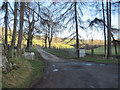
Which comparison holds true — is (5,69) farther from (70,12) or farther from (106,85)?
(70,12)

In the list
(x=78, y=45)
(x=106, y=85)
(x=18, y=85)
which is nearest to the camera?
(x=106, y=85)

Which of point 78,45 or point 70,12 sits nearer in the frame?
point 70,12

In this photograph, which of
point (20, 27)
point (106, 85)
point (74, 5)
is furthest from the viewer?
point (74, 5)

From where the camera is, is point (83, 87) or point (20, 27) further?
point (20, 27)

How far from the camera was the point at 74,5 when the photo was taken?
45.0ft

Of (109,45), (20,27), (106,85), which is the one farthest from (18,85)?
(109,45)

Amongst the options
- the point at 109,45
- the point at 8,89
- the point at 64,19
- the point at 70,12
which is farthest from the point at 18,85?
the point at 109,45

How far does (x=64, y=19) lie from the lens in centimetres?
1280

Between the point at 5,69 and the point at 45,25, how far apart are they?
450cm

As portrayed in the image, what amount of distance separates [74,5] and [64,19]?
2.44m

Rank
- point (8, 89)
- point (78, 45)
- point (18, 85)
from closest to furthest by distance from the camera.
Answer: point (8, 89) < point (18, 85) < point (78, 45)

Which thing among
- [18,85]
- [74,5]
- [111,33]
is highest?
[74,5]

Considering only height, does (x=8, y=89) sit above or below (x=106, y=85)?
below

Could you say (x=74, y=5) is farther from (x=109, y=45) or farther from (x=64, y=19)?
(x=109, y=45)
